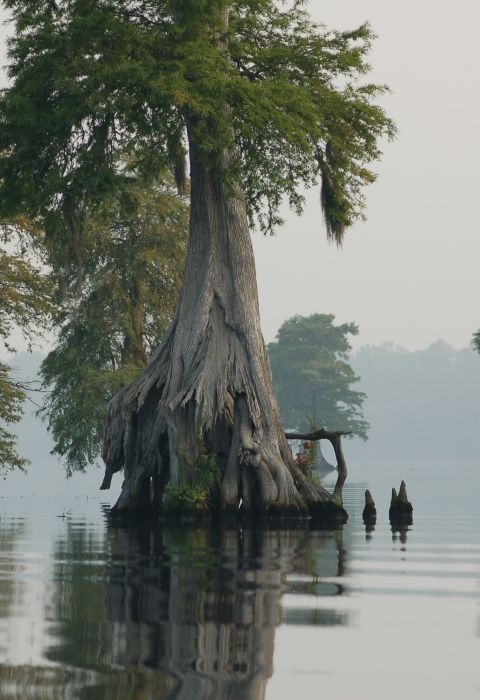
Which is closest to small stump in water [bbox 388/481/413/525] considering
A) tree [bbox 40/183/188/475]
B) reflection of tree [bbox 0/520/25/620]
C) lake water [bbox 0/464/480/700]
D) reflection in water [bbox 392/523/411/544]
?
reflection in water [bbox 392/523/411/544]

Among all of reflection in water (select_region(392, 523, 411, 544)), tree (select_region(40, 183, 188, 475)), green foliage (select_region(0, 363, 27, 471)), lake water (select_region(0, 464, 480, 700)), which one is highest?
tree (select_region(40, 183, 188, 475))

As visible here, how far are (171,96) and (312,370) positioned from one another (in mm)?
110688

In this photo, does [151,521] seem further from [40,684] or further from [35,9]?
[40,684]

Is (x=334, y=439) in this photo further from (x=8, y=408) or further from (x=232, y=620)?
(x=232, y=620)

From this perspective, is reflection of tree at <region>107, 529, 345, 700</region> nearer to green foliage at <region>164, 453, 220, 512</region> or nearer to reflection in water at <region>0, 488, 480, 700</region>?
reflection in water at <region>0, 488, 480, 700</region>

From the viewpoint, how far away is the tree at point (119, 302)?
52.9 metres

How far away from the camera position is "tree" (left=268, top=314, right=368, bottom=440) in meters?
139

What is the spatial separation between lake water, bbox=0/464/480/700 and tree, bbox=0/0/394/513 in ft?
23.9

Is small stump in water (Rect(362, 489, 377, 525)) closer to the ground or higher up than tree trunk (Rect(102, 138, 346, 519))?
closer to the ground

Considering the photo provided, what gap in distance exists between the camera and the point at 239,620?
39.5 feet

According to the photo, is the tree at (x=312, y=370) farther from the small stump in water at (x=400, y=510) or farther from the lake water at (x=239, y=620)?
the lake water at (x=239, y=620)

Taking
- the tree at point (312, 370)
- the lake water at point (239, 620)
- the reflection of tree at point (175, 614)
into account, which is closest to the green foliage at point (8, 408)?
the lake water at point (239, 620)

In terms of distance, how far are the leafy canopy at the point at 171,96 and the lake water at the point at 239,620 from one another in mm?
10760

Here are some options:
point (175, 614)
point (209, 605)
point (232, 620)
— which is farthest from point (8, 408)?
point (232, 620)
